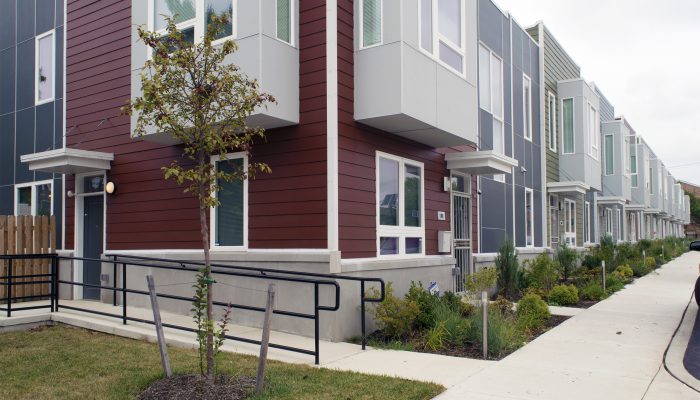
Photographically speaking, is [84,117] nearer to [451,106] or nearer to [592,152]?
[451,106]

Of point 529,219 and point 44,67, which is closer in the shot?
point 44,67

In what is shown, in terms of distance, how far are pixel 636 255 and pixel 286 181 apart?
58.5 ft

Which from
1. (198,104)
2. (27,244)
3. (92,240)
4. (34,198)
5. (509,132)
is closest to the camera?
(198,104)

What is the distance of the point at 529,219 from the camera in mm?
18047

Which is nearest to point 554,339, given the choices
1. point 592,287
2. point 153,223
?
point 592,287

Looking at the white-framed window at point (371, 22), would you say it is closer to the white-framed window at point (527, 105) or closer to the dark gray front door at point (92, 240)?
the dark gray front door at point (92, 240)

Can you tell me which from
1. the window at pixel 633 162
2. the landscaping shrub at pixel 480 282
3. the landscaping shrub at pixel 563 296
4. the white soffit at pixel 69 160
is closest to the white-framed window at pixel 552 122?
the landscaping shrub at pixel 563 296

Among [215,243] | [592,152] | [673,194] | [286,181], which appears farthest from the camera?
[673,194]

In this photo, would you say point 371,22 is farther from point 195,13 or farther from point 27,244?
point 27,244

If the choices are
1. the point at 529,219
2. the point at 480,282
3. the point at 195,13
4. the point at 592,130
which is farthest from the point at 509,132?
the point at 195,13

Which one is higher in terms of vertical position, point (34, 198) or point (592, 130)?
point (592, 130)

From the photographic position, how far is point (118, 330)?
341 inches

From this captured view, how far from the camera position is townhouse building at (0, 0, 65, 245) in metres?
13.2

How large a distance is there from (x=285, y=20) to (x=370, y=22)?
135cm
